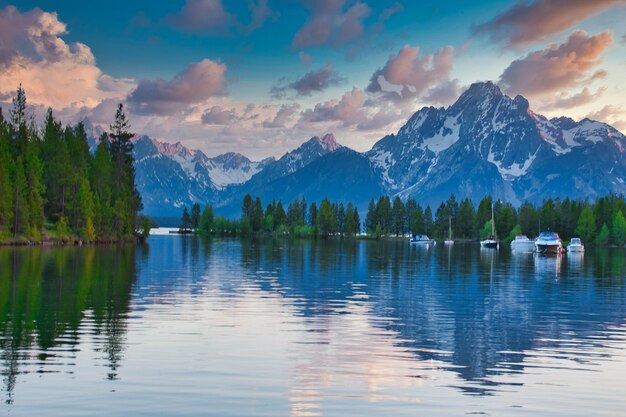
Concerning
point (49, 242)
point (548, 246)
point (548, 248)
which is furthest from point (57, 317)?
point (548, 246)

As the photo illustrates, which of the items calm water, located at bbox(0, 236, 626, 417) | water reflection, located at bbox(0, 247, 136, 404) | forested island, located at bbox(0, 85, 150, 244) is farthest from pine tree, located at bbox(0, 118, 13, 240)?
calm water, located at bbox(0, 236, 626, 417)

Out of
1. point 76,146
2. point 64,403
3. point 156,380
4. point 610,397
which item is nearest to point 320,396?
point 156,380

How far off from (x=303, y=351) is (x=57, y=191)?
146m

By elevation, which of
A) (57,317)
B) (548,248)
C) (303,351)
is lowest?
(303,351)

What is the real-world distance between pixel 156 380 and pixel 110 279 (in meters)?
44.3

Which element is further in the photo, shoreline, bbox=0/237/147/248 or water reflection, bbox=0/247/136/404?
shoreline, bbox=0/237/147/248

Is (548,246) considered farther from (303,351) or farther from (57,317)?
(303,351)

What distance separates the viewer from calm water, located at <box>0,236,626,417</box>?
22.4 m

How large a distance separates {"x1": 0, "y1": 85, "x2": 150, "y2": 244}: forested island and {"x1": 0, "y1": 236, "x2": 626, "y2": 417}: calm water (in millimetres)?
84484

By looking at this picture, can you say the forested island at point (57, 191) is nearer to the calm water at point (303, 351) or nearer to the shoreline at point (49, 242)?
the shoreline at point (49, 242)

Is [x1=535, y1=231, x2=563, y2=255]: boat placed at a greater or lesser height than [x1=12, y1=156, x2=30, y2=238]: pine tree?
lesser

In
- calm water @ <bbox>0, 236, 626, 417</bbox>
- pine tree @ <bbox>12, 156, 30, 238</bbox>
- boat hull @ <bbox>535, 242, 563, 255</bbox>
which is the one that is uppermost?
pine tree @ <bbox>12, 156, 30, 238</bbox>

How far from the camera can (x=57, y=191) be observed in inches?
6476

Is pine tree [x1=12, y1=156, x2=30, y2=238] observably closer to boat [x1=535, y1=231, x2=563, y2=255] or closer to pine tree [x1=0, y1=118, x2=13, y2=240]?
pine tree [x1=0, y1=118, x2=13, y2=240]
